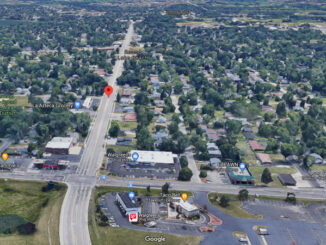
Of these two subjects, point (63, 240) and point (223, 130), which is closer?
point (63, 240)

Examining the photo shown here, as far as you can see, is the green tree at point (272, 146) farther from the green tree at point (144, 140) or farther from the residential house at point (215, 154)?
the green tree at point (144, 140)

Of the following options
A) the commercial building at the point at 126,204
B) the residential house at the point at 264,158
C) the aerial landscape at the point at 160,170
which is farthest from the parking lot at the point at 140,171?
the residential house at the point at 264,158

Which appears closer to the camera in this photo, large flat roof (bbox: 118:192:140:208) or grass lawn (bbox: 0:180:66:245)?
grass lawn (bbox: 0:180:66:245)

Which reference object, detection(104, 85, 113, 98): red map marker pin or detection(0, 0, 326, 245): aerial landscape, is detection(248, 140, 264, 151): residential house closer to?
detection(0, 0, 326, 245): aerial landscape

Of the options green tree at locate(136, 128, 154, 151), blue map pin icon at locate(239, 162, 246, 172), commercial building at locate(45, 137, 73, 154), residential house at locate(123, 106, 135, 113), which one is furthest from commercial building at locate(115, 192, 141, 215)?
residential house at locate(123, 106, 135, 113)

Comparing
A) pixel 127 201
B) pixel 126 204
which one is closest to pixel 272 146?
pixel 127 201

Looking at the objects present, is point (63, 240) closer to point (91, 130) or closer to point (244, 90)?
point (91, 130)

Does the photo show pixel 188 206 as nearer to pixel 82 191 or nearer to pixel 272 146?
pixel 82 191

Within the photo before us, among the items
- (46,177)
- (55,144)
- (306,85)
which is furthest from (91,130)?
(306,85)
